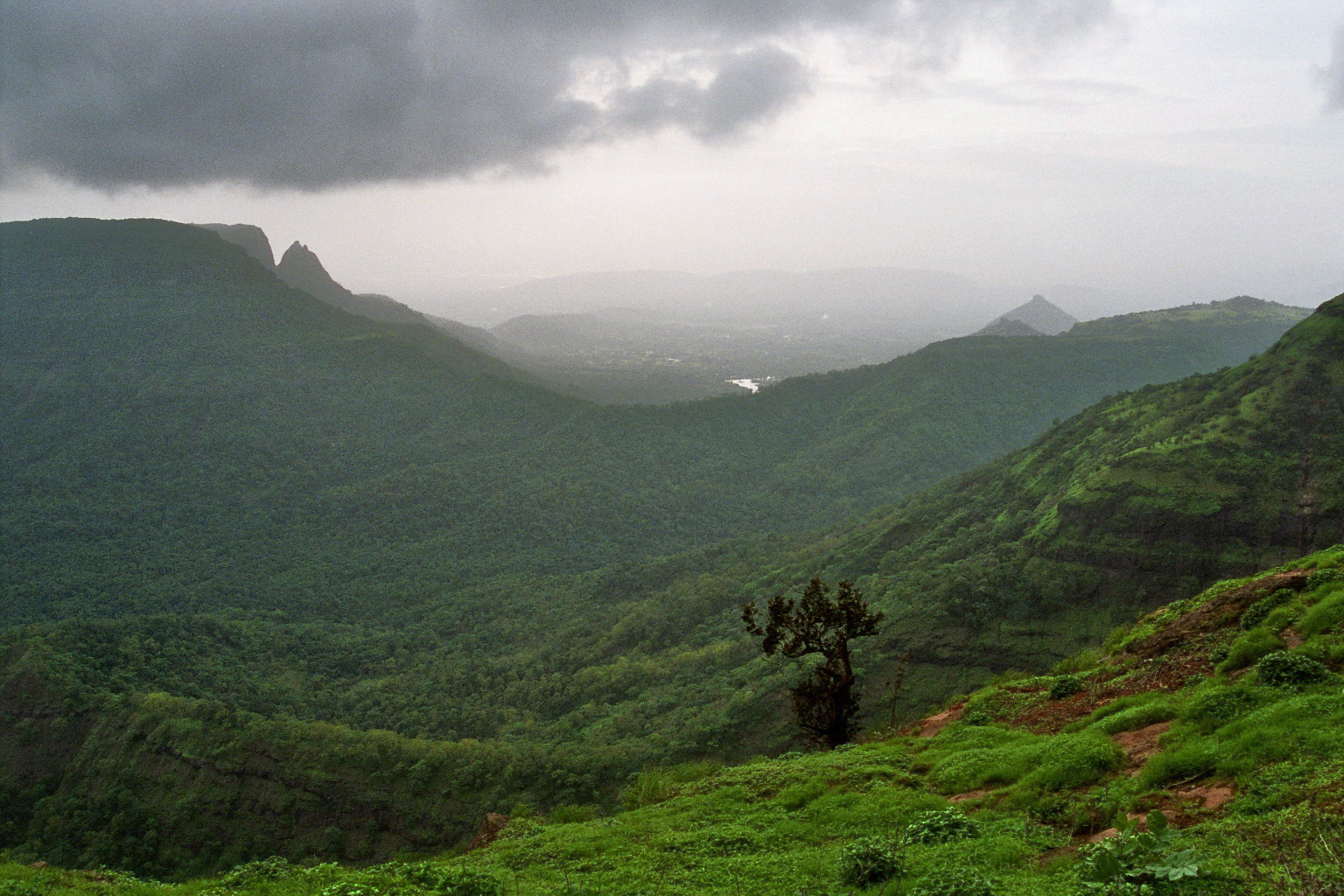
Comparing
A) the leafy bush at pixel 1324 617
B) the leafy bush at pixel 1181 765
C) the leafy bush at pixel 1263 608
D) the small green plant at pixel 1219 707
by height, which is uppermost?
the leafy bush at pixel 1324 617

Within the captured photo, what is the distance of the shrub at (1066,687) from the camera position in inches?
746

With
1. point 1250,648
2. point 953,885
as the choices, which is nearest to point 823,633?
point 1250,648

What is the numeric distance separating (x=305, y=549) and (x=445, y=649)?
3881cm

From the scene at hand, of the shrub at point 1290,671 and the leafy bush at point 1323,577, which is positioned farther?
the leafy bush at point 1323,577

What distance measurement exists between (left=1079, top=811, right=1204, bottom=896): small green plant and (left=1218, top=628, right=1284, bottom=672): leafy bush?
805 cm

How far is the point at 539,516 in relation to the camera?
110m

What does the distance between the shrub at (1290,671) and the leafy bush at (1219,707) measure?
526 mm

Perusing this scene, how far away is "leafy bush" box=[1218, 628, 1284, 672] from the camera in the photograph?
1460cm

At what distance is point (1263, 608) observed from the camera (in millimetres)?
16984

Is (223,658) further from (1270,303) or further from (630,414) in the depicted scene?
(1270,303)

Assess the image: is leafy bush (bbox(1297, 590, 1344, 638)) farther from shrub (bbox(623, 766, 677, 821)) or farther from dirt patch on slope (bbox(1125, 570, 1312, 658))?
shrub (bbox(623, 766, 677, 821))

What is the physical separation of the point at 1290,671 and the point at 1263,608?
5.19m

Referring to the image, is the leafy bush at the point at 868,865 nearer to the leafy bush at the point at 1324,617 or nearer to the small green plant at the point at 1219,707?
the small green plant at the point at 1219,707

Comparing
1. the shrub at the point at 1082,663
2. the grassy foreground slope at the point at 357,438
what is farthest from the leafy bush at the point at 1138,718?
the grassy foreground slope at the point at 357,438
